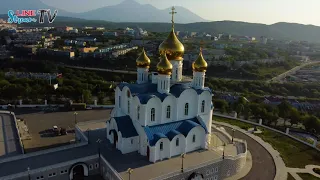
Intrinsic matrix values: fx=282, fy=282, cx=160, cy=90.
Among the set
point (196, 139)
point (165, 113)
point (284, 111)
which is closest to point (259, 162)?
point (196, 139)

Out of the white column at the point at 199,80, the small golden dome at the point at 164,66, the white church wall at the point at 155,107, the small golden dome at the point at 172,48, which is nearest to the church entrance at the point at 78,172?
the white church wall at the point at 155,107

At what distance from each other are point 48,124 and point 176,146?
16.2m

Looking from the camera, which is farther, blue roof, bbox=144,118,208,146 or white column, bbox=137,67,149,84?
white column, bbox=137,67,149,84

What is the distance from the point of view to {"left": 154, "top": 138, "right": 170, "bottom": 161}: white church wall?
2125 centimetres

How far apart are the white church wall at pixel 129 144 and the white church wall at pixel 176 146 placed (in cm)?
287

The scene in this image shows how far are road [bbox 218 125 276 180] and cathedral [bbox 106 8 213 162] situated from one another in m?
4.40

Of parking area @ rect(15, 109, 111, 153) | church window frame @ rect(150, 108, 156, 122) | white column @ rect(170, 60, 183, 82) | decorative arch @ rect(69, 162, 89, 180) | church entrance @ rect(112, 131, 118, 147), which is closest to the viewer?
decorative arch @ rect(69, 162, 89, 180)

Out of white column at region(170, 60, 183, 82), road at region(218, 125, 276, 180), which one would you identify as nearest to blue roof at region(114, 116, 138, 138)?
white column at region(170, 60, 183, 82)

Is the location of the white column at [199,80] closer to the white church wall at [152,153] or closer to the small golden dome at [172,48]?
the small golden dome at [172,48]

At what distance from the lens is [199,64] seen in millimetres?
24094

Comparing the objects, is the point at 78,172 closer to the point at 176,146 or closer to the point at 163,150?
the point at 163,150

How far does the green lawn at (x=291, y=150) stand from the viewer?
2530cm

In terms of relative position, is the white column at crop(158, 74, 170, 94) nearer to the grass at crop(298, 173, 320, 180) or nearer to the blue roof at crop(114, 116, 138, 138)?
the blue roof at crop(114, 116, 138, 138)

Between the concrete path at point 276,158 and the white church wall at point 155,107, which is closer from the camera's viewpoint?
the white church wall at point 155,107
